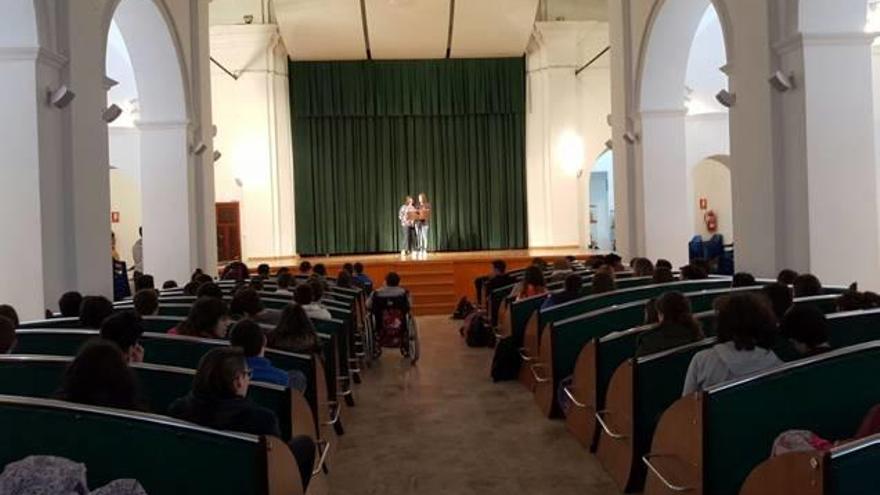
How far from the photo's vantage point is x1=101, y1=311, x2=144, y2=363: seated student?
160 inches

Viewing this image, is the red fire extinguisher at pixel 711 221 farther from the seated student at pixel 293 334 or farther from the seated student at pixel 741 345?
the seated student at pixel 741 345

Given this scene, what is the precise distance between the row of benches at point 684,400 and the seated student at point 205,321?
2.13 meters

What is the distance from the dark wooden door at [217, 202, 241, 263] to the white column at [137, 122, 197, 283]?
6.41 metres

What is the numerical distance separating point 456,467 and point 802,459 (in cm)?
291

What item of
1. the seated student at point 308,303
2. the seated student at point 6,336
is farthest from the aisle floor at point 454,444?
the seated student at point 6,336

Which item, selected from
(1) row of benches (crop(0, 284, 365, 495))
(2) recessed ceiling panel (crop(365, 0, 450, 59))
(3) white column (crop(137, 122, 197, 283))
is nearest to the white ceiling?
(2) recessed ceiling panel (crop(365, 0, 450, 59))

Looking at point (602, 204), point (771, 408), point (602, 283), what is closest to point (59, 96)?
point (602, 283)

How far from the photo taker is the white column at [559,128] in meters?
19.6

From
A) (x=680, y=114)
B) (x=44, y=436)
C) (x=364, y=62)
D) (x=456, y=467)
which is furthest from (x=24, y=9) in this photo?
(x=364, y=62)

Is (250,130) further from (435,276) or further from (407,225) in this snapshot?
(435,276)

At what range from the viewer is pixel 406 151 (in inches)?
835

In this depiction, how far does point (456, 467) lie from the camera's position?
5137 millimetres

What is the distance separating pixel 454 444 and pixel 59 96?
15.1ft

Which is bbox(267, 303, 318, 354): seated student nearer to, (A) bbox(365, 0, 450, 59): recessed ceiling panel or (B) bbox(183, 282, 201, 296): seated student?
(B) bbox(183, 282, 201, 296): seated student
